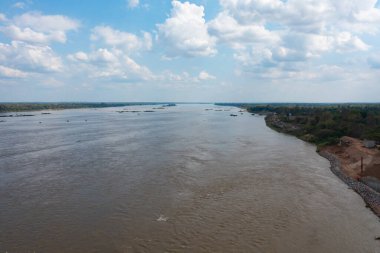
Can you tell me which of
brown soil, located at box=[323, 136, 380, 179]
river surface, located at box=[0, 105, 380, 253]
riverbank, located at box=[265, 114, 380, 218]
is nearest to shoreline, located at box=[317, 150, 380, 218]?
riverbank, located at box=[265, 114, 380, 218]

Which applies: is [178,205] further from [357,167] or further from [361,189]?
[357,167]

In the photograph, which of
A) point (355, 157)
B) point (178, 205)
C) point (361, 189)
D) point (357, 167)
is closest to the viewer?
point (178, 205)

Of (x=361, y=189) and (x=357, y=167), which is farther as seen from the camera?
(x=357, y=167)

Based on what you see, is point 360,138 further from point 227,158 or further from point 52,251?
point 52,251

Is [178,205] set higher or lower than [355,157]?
lower

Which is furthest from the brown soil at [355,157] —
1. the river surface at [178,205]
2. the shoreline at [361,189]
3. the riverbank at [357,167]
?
the river surface at [178,205]

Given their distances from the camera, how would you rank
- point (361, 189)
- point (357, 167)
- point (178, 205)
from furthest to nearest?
point (357, 167)
point (361, 189)
point (178, 205)

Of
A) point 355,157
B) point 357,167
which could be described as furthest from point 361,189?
point 355,157


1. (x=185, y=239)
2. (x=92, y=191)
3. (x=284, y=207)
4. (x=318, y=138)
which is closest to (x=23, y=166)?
(x=92, y=191)
